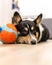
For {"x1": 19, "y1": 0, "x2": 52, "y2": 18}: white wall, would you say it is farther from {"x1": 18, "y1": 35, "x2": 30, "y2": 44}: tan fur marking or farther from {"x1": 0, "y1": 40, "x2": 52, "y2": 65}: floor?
{"x1": 0, "y1": 40, "x2": 52, "y2": 65}: floor

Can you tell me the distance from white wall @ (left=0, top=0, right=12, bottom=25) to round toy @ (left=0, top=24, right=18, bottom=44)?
4.31ft

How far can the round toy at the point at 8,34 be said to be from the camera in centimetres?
101

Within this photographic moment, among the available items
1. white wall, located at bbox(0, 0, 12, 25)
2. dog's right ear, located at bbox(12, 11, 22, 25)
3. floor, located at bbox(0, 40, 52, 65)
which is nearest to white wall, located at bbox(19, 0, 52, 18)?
white wall, located at bbox(0, 0, 12, 25)

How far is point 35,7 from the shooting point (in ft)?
8.38

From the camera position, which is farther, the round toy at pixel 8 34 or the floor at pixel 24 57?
the round toy at pixel 8 34

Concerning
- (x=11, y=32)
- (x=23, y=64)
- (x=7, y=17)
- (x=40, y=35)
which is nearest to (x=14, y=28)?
(x=11, y=32)

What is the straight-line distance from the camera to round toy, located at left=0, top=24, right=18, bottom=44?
1.01 meters

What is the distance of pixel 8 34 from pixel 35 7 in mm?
1621

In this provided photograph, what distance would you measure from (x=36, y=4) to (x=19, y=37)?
1.58 metres

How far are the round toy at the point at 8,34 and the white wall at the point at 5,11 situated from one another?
131 cm

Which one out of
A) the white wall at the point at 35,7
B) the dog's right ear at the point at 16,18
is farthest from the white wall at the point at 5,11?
the dog's right ear at the point at 16,18

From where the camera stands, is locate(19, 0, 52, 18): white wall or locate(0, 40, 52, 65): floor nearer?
A: locate(0, 40, 52, 65): floor

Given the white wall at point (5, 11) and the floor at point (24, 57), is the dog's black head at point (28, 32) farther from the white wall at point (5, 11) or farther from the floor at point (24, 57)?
the white wall at point (5, 11)

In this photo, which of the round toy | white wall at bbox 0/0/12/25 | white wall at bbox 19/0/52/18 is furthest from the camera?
white wall at bbox 19/0/52/18
